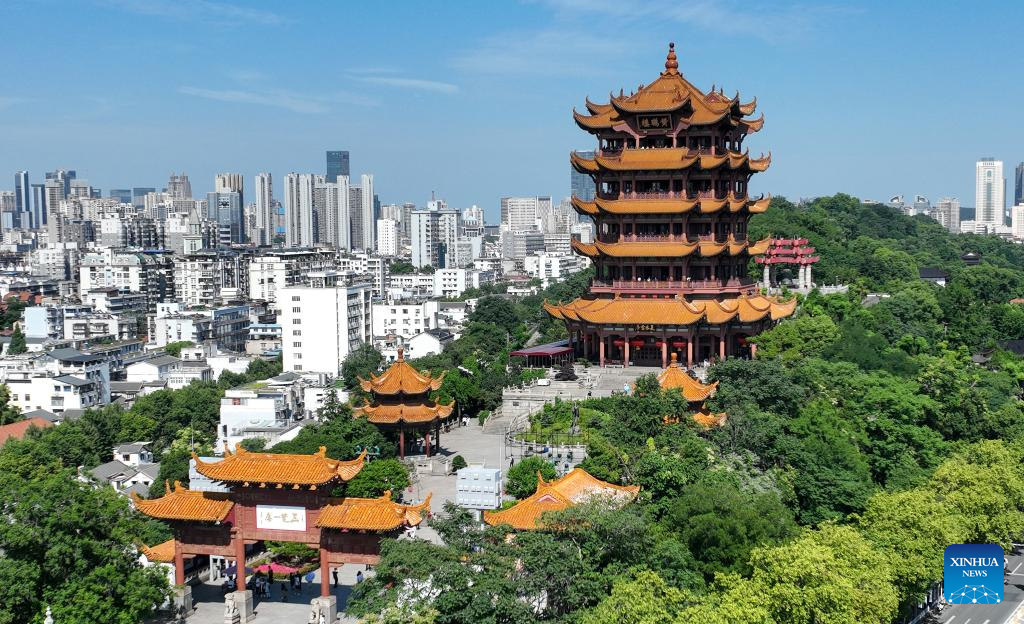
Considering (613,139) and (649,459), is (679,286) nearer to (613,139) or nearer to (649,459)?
(613,139)

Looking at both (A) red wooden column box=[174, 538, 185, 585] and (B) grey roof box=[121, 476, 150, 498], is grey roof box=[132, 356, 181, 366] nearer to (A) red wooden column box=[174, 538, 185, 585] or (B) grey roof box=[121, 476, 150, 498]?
(B) grey roof box=[121, 476, 150, 498]

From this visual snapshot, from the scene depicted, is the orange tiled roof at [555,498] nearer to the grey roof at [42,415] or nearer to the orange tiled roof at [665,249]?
the orange tiled roof at [665,249]

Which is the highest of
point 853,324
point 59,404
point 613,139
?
point 613,139

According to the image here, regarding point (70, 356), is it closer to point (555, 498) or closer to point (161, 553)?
point (161, 553)

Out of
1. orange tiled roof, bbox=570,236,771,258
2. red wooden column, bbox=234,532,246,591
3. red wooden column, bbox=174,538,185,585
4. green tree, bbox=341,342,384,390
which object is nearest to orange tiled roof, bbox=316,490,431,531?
red wooden column, bbox=234,532,246,591

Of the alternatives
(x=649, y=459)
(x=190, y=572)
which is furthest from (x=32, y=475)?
(x=649, y=459)

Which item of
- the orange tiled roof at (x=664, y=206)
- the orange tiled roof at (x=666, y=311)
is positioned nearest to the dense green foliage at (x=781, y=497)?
the orange tiled roof at (x=666, y=311)
